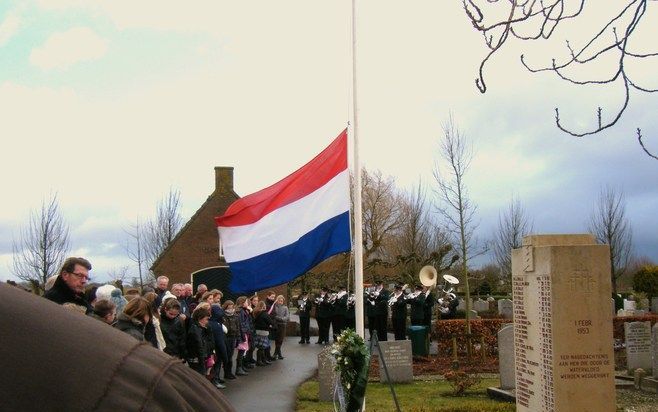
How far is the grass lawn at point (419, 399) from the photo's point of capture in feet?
45.6

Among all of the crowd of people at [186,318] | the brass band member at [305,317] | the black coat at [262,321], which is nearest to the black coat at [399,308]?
the crowd of people at [186,318]

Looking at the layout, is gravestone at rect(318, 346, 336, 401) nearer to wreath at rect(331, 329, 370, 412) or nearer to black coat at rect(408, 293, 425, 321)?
wreath at rect(331, 329, 370, 412)

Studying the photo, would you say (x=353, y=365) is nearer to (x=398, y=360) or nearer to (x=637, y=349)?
(x=398, y=360)

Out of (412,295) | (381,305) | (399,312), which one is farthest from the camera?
(381,305)

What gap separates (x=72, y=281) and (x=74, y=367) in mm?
7469

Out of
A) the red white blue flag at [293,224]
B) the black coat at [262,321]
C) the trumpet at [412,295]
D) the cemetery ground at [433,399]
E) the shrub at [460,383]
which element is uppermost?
the red white blue flag at [293,224]

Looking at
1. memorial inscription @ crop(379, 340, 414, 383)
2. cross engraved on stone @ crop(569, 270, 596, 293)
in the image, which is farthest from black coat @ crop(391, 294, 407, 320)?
cross engraved on stone @ crop(569, 270, 596, 293)

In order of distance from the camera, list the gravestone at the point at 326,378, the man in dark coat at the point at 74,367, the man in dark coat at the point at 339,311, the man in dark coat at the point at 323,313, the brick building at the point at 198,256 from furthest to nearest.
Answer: the brick building at the point at 198,256 → the man in dark coat at the point at 323,313 → the man in dark coat at the point at 339,311 → the gravestone at the point at 326,378 → the man in dark coat at the point at 74,367

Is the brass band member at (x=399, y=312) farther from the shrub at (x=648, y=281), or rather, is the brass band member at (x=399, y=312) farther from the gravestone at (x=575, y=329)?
the shrub at (x=648, y=281)

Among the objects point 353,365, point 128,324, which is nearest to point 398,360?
point 353,365

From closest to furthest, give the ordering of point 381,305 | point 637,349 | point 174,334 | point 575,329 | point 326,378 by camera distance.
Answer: point 575,329 < point 174,334 < point 326,378 < point 637,349 < point 381,305

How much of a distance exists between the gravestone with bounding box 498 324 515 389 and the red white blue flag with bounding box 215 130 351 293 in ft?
17.4

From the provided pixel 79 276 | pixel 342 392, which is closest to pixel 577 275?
pixel 342 392

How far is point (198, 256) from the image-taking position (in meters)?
39.3
